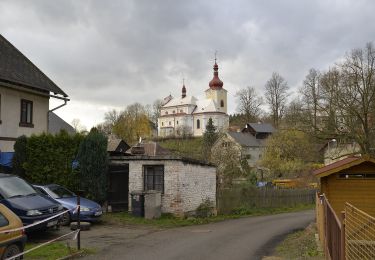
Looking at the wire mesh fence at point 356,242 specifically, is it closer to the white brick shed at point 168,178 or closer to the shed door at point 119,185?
the white brick shed at point 168,178

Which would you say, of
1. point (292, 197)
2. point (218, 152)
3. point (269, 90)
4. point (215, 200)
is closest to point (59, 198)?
point (215, 200)

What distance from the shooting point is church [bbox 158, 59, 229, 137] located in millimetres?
121688

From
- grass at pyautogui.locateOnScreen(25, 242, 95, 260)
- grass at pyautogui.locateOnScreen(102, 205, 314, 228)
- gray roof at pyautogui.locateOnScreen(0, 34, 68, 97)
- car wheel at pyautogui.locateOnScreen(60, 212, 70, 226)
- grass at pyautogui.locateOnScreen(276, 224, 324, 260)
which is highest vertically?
gray roof at pyautogui.locateOnScreen(0, 34, 68, 97)

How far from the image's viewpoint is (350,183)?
61.8 feet

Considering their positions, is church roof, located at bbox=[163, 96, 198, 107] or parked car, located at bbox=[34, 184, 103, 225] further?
church roof, located at bbox=[163, 96, 198, 107]

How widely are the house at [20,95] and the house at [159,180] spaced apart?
18.0ft

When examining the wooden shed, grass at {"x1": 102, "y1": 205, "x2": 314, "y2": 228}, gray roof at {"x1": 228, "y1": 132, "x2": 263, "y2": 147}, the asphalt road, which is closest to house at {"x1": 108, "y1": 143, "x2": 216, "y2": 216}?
grass at {"x1": 102, "y1": 205, "x2": 314, "y2": 228}

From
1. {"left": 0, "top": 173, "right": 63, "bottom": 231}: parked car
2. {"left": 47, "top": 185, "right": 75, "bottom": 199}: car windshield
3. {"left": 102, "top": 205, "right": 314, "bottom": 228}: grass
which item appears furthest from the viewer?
{"left": 102, "top": 205, "right": 314, "bottom": 228}: grass

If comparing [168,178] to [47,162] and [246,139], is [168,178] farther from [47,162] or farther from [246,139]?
[246,139]

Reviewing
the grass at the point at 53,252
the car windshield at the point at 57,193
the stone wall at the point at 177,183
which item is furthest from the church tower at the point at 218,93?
the grass at the point at 53,252

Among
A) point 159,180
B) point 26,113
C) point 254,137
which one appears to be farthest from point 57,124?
point 254,137

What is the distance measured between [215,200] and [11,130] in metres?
10.9

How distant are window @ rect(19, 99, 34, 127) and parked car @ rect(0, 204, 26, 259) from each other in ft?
49.8

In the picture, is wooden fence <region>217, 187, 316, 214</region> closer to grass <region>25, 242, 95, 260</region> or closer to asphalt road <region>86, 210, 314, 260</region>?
asphalt road <region>86, 210, 314, 260</region>
